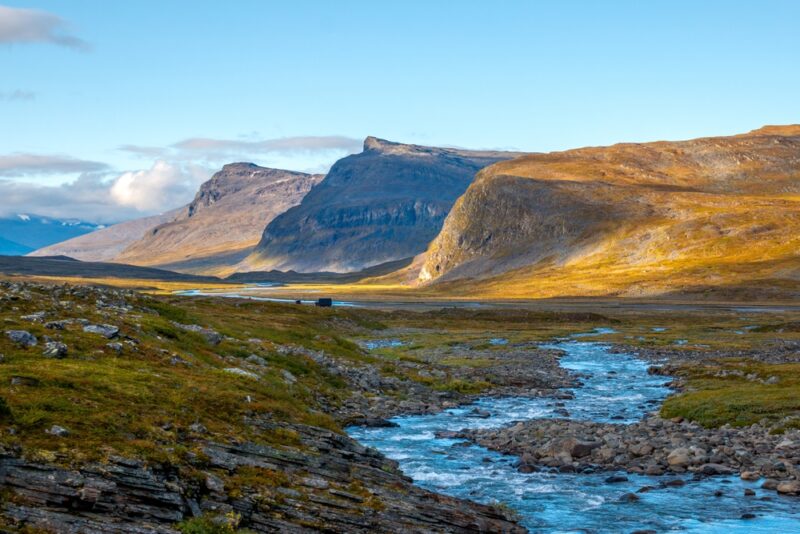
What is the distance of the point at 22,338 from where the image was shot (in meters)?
32.1

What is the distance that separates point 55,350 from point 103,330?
6.51m

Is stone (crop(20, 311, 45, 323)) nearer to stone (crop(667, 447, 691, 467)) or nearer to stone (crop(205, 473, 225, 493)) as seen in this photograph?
stone (crop(205, 473, 225, 493))

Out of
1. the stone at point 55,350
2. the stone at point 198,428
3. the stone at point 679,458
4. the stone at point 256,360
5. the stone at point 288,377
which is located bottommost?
the stone at point 679,458

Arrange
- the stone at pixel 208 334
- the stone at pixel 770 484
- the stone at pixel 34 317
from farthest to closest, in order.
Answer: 1. the stone at pixel 208 334
2. the stone at pixel 34 317
3. the stone at pixel 770 484

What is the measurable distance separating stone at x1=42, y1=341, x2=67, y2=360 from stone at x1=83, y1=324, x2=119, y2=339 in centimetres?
491

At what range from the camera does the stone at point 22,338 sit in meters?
31.6

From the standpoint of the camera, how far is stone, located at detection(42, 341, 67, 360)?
103ft

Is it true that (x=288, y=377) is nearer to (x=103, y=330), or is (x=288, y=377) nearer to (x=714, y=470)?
(x=103, y=330)

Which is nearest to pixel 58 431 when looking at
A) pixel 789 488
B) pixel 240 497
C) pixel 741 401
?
pixel 240 497

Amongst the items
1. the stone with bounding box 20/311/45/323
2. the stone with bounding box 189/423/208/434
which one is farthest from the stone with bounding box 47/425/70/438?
the stone with bounding box 20/311/45/323

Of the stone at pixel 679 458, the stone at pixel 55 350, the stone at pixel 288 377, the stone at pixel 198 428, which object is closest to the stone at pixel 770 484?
the stone at pixel 679 458

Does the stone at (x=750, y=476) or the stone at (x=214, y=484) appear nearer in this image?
the stone at (x=214, y=484)

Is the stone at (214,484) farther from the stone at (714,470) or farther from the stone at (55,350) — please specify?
the stone at (714,470)

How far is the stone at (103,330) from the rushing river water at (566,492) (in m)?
12.5
